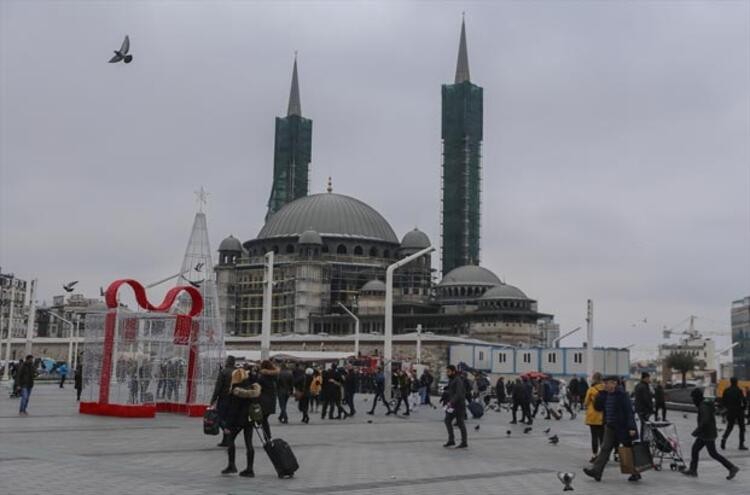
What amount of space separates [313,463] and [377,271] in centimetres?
9626

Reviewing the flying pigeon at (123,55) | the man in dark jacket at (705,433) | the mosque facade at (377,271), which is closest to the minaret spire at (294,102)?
the mosque facade at (377,271)

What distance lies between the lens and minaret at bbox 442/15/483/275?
357 feet

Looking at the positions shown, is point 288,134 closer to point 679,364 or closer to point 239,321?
point 239,321

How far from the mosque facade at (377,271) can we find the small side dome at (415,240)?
0.17 metres

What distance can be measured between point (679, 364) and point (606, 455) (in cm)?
9811

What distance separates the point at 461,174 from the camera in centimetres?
10894

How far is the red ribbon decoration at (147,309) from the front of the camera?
24.2 m

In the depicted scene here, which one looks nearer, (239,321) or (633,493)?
(633,493)

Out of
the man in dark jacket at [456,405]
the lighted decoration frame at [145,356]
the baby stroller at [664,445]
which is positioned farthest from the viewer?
the lighted decoration frame at [145,356]

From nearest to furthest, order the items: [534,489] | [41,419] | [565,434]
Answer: [534,489] → [41,419] → [565,434]

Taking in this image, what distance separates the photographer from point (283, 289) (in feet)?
349

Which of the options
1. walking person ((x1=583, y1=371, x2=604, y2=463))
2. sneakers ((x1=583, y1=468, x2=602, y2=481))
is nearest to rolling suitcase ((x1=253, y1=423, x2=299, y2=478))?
sneakers ((x1=583, y1=468, x2=602, y2=481))

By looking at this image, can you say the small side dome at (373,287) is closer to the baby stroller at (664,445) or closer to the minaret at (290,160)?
the minaret at (290,160)

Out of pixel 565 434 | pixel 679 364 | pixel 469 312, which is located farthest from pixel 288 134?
pixel 565 434
